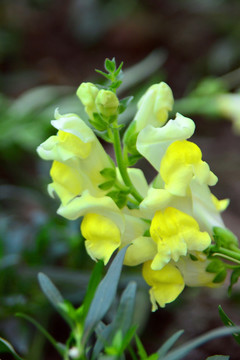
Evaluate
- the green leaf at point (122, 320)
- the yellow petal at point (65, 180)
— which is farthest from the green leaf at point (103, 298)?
the yellow petal at point (65, 180)

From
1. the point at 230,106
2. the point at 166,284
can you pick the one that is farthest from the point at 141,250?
the point at 230,106

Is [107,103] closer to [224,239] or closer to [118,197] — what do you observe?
[118,197]

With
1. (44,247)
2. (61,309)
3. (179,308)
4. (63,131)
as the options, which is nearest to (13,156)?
(44,247)

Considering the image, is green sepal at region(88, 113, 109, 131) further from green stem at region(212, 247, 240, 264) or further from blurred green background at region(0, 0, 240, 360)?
blurred green background at region(0, 0, 240, 360)

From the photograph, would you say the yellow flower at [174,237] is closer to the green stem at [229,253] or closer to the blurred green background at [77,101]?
the green stem at [229,253]

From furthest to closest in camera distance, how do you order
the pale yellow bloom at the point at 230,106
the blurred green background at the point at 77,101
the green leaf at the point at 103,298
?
the pale yellow bloom at the point at 230,106, the blurred green background at the point at 77,101, the green leaf at the point at 103,298

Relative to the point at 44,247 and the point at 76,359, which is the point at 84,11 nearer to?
the point at 44,247
